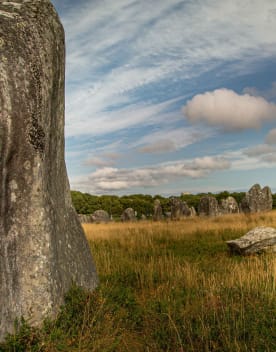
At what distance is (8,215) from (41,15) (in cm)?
280

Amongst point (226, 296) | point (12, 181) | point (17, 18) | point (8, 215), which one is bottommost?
point (226, 296)

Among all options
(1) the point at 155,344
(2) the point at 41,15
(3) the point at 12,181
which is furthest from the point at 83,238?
(2) the point at 41,15

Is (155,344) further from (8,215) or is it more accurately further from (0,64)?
(0,64)

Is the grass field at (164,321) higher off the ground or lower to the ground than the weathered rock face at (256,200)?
lower

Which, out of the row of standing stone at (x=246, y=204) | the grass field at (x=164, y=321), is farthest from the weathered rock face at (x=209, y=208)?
the grass field at (x=164, y=321)

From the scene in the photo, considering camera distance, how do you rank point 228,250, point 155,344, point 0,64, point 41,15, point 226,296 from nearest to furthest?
point 155,344 → point 0,64 → point 41,15 → point 226,296 → point 228,250

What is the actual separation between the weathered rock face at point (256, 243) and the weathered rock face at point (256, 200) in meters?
→ 18.1

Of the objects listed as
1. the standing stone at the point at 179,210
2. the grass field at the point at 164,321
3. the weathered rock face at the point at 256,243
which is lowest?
the grass field at the point at 164,321

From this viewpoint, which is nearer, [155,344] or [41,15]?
[155,344]

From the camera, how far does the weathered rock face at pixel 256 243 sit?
12.3 m

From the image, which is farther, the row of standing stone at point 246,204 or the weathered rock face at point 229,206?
the weathered rock face at point 229,206

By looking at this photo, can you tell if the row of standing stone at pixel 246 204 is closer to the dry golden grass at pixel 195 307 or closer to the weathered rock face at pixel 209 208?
the weathered rock face at pixel 209 208

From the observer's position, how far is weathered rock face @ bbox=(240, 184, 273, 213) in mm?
30375

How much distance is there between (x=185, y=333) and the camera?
4.89 meters
